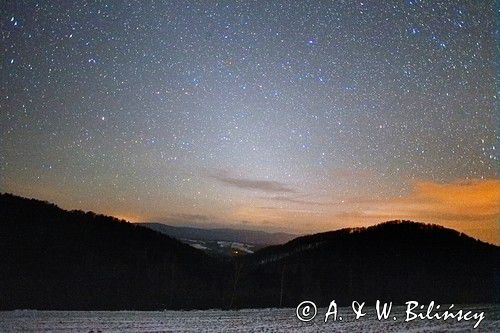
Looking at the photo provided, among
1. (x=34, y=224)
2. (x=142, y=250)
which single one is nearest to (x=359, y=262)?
(x=142, y=250)

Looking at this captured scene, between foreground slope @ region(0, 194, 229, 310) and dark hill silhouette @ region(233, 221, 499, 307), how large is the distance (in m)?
9.98

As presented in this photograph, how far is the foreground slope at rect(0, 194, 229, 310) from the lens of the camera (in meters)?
65.2

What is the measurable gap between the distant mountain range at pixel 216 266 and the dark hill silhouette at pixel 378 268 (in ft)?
0.60

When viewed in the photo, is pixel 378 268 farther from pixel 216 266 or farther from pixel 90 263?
pixel 90 263

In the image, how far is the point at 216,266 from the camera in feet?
278

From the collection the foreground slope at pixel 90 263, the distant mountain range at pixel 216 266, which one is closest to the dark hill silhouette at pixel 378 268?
the distant mountain range at pixel 216 266

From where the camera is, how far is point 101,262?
85.0 meters

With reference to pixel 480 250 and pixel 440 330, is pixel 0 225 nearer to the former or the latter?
pixel 480 250

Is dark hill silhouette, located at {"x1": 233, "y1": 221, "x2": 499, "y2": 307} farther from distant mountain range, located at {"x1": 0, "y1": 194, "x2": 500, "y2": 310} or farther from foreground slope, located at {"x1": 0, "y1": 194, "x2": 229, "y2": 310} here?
foreground slope, located at {"x1": 0, "y1": 194, "x2": 229, "y2": 310}

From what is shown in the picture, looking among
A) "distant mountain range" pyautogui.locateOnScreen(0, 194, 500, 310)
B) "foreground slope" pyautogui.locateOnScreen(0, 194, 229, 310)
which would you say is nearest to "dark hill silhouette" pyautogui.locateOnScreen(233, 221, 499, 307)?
"distant mountain range" pyautogui.locateOnScreen(0, 194, 500, 310)

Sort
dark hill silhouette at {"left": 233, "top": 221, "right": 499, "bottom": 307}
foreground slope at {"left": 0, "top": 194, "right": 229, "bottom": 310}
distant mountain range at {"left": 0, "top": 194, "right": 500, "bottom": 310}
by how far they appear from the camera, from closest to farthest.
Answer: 1. foreground slope at {"left": 0, "top": 194, "right": 229, "bottom": 310}
2. distant mountain range at {"left": 0, "top": 194, "right": 500, "bottom": 310}
3. dark hill silhouette at {"left": 233, "top": 221, "right": 499, "bottom": 307}

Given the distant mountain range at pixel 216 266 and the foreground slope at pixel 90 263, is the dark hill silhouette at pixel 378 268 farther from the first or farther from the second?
the foreground slope at pixel 90 263

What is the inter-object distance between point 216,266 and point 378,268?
2810 cm

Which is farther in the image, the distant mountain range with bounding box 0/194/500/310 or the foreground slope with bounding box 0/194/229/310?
the distant mountain range with bounding box 0/194/500/310
